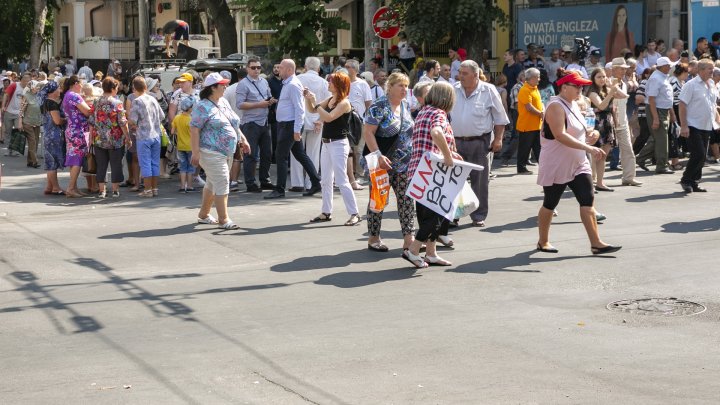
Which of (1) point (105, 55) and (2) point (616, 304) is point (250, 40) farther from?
(2) point (616, 304)

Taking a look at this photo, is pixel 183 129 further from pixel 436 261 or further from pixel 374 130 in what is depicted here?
pixel 436 261

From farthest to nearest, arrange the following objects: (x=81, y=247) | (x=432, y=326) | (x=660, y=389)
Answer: (x=81, y=247)
(x=432, y=326)
(x=660, y=389)

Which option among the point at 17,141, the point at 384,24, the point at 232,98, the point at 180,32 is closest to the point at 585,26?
the point at 384,24

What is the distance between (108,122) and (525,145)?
20.4ft

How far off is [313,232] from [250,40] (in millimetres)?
24292

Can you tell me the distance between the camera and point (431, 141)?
10.3m

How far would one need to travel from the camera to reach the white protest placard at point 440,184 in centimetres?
1027

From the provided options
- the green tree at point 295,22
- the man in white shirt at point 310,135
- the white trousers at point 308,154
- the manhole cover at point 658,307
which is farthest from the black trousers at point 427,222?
the green tree at point 295,22

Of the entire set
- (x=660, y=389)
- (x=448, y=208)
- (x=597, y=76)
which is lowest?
(x=660, y=389)

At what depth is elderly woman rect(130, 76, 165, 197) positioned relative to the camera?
15.5 metres

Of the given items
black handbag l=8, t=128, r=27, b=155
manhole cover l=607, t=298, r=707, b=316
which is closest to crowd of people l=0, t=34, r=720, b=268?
black handbag l=8, t=128, r=27, b=155

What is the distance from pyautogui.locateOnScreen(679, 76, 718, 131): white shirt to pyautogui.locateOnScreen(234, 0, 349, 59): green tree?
10727 mm

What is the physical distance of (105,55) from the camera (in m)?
58.6

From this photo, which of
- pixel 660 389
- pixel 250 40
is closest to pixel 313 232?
pixel 660 389
